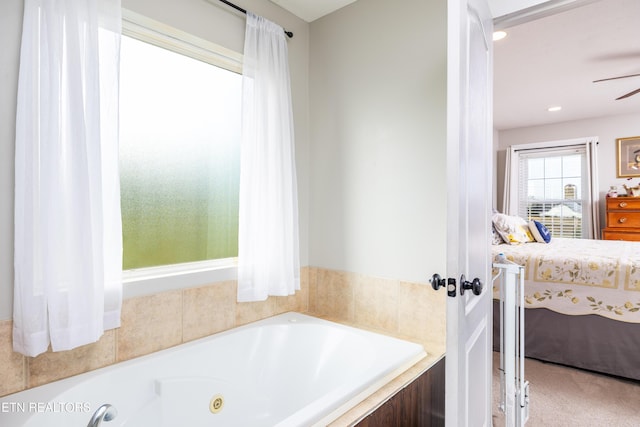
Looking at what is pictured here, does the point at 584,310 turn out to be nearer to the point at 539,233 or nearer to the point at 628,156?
the point at 539,233

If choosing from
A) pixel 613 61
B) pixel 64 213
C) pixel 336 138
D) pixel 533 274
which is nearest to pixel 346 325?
pixel 336 138

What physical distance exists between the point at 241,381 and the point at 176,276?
0.60m

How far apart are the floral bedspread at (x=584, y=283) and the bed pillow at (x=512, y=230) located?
75 cm

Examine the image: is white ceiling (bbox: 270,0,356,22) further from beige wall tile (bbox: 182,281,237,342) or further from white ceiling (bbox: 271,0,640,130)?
beige wall tile (bbox: 182,281,237,342)

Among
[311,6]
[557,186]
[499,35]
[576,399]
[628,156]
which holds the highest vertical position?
[499,35]

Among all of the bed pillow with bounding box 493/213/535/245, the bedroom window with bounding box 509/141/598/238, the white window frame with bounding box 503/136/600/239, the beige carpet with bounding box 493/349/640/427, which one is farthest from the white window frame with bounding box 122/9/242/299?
the bedroom window with bounding box 509/141/598/238

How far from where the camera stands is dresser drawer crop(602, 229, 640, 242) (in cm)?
488

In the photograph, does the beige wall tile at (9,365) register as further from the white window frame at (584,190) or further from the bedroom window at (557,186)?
the bedroom window at (557,186)

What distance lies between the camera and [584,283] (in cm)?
272

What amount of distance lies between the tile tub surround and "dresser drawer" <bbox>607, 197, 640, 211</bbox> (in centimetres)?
473

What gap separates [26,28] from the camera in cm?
123

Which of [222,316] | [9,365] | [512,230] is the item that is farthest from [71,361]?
[512,230]

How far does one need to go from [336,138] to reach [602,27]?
7.74 feet

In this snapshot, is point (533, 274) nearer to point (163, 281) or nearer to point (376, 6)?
point (376, 6)
